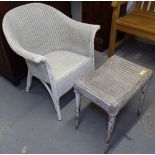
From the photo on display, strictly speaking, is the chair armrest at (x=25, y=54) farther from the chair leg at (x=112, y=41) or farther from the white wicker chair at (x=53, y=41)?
the chair leg at (x=112, y=41)

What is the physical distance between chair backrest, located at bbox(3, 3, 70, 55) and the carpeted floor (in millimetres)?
446

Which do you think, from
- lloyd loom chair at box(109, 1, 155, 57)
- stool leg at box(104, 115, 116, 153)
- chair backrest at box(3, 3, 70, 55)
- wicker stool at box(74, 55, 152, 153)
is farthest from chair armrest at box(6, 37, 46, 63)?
lloyd loom chair at box(109, 1, 155, 57)

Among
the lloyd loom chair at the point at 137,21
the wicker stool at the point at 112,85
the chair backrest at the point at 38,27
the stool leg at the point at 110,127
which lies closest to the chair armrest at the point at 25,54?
the chair backrest at the point at 38,27

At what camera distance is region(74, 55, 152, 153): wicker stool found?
1155 mm

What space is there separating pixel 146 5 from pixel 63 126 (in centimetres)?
155

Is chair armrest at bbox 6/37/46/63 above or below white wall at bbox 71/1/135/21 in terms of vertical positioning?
above

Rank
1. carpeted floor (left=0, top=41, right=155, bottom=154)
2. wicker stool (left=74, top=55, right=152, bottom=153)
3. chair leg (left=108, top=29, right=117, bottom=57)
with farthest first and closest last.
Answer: chair leg (left=108, top=29, right=117, bottom=57)
carpeted floor (left=0, top=41, right=155, bottom=154)
wicker stool (left=74, top=55, right=152, bottom=153)

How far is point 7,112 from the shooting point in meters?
1.64

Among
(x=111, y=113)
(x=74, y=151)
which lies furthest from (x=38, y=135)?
(x=111, y=113)

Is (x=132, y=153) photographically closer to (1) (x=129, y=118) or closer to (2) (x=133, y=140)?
(2) (x=133, y=140)

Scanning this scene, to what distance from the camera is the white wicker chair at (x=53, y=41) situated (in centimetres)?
140

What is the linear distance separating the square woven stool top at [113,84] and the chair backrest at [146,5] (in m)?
1.02

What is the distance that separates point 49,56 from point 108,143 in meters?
0.83

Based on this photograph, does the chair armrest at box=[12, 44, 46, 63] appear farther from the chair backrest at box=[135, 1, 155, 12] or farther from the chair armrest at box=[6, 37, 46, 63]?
the chair backrest at box=[135, 1, 155, 12]
